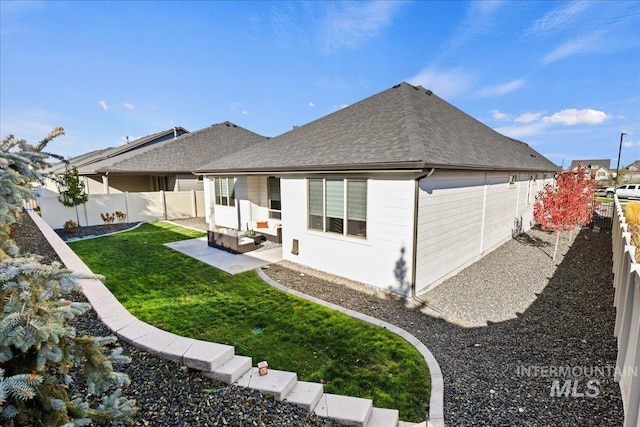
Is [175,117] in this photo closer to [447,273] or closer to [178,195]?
[178,195]

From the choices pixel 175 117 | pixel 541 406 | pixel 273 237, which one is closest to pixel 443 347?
pixel 541 406

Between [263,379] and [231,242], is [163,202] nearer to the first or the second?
[231,242]

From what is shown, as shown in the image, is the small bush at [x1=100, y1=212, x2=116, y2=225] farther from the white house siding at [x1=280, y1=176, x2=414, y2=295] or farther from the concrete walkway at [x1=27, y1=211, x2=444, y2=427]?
the concrete walkway at [x1=27, y1=211, x2=444, y2=427]

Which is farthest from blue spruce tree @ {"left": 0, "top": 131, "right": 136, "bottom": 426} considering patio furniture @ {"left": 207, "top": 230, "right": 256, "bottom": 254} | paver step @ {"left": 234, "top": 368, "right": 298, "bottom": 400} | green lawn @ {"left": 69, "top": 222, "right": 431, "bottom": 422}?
patio furniture @ {"left": 207, "top": 230, "right": 256, "bottom": 254}

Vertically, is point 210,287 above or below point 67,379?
below

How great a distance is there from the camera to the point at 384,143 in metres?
7.87

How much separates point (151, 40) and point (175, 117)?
50.3 feet

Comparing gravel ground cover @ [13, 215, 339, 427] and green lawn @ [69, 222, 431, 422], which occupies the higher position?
gravel ground cover @ [13, 215, 339, 427]

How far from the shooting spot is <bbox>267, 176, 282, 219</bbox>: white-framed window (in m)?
12.6

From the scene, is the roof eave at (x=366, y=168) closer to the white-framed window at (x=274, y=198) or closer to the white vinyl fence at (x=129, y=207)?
the white-framed window at (x=274, y=198)

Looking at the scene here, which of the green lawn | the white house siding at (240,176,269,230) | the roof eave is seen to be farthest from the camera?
the white house siding at (240,176,269,230)

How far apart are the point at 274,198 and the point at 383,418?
10293mm

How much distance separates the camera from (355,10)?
1161 centimetres

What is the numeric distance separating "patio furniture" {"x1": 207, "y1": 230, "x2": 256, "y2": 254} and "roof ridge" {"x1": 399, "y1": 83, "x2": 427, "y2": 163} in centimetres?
661
